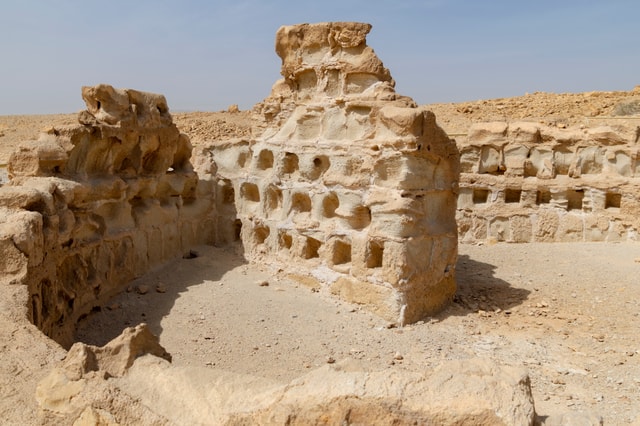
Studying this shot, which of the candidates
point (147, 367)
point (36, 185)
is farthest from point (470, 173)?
point (147, 367)

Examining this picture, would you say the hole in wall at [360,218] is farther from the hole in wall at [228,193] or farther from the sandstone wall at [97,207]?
the sandstone wall at [97,207]

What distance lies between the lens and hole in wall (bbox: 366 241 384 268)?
26.7 feet

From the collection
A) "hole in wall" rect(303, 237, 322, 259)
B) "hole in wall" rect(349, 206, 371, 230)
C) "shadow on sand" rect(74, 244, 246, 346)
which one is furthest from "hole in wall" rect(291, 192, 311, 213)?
"shadow on sand" rect(74, 244, 246, 346)

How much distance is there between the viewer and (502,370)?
3648 mm

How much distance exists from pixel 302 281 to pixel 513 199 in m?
6.56

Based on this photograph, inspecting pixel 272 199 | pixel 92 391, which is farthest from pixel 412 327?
pixel 92 391

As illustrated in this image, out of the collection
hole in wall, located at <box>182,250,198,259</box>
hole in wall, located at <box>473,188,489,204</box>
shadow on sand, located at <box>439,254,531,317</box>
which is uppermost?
hole in wall, located at <box>473,188,489,204</box>

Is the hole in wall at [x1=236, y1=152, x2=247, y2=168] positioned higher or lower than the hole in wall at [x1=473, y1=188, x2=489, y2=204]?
higher

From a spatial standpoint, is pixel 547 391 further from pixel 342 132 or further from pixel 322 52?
pixel 322 52

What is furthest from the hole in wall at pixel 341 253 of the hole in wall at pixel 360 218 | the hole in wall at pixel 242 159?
the hole in wall at pixel 242 159

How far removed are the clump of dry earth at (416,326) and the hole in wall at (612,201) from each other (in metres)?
1.79

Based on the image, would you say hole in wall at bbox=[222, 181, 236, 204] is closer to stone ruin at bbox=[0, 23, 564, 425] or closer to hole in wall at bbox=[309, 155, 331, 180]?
stone ruin at bbox=[0, 23, 564, 425]

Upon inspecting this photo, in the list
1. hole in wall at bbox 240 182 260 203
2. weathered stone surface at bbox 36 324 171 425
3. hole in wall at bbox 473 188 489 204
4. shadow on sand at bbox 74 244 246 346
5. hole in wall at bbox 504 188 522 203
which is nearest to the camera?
weathered stone surface at bbox 36 324 171 425

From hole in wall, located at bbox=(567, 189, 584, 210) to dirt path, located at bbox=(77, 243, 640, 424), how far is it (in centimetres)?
279
